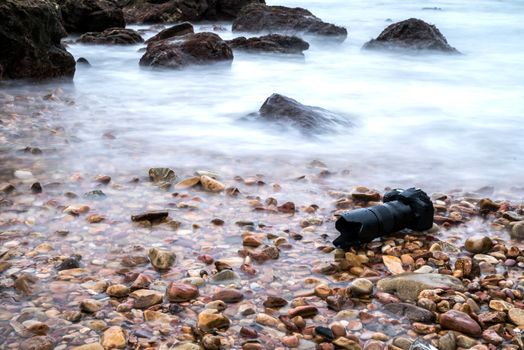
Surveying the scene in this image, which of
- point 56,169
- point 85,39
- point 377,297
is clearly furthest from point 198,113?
point 85,39

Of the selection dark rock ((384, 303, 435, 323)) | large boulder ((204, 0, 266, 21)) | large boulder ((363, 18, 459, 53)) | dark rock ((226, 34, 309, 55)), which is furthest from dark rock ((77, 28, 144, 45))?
dark rock ((384, 303, 435, 323))

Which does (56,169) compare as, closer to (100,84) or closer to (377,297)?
(377,297)

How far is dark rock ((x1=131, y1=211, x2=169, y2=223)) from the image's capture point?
12.2ft

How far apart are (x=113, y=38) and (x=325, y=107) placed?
23.1ft

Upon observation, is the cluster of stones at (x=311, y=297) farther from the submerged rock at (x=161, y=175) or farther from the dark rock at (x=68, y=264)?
the submerged rock at (x=161, y=175)

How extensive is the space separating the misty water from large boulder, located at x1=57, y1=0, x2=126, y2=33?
248 cm

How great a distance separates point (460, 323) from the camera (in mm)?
2623

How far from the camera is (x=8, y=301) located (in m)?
2.71

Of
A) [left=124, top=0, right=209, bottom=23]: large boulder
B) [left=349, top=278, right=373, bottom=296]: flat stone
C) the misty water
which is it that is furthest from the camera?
[left=124, top=0, right=209, bottom=23]: large boulder

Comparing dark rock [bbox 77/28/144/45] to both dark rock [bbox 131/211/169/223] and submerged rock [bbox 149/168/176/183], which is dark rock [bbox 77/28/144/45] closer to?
submerged rock [bbox 149/168/176/183]

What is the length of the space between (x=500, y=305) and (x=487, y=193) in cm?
215

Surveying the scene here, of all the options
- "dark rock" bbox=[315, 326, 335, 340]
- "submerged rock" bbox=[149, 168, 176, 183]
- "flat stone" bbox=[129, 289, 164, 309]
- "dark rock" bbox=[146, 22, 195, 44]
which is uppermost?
"dark rock" bbox=[146, 22, 195, 44]

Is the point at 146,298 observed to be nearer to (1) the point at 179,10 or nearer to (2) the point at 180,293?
(2) the point at 180,293

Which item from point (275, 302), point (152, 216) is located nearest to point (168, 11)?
point (152, 216)
